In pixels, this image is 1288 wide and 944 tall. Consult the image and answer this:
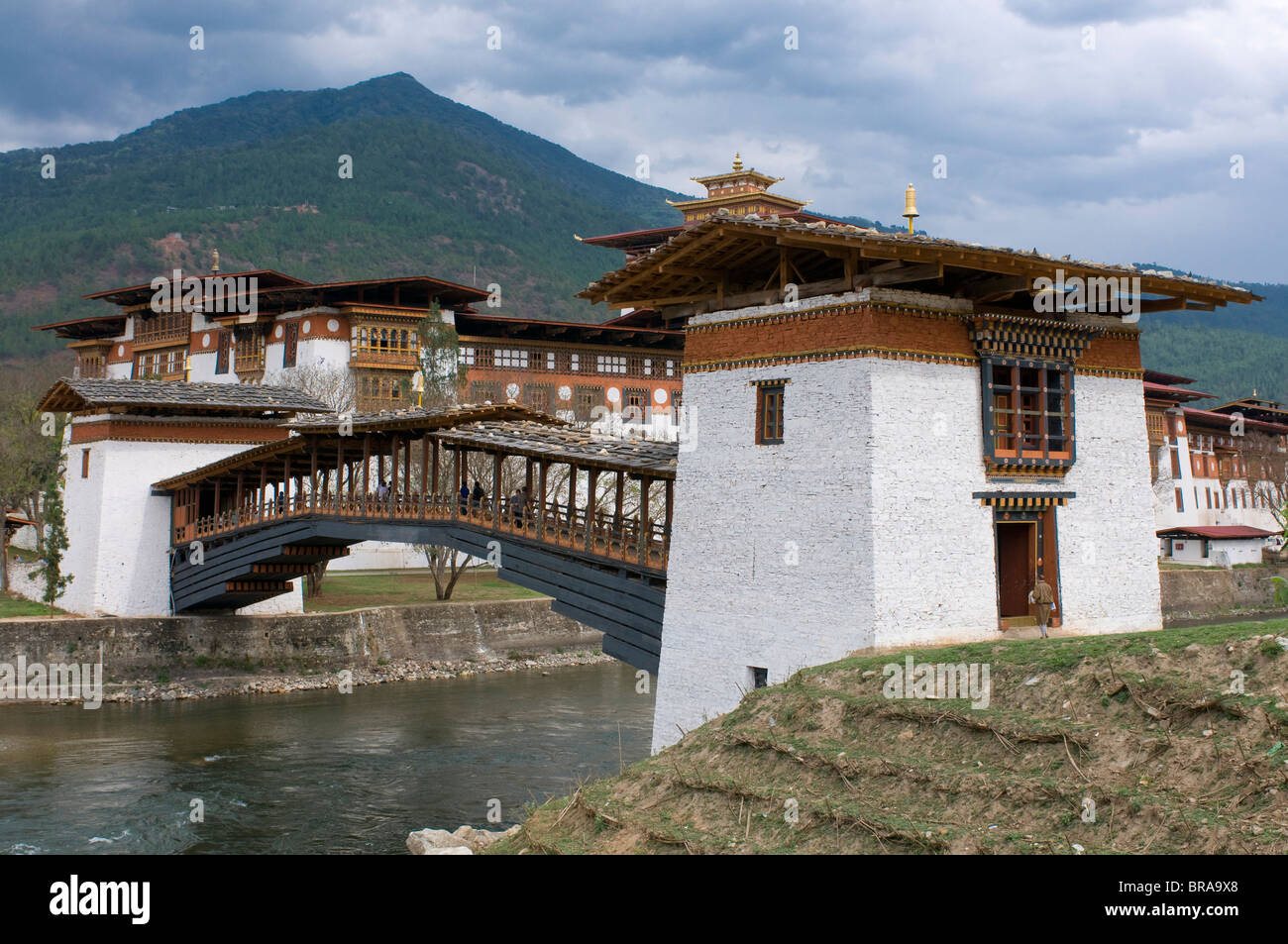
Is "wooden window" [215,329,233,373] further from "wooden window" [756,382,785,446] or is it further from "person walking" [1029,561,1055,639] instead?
"person walking" [1029,561,1055,639]

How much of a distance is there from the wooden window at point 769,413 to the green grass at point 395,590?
22053 millimetres

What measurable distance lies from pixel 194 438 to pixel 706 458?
71.7 ft

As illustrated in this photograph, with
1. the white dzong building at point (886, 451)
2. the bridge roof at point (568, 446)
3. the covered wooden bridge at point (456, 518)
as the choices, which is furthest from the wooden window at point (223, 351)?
the white dzong building at point (886, 451)

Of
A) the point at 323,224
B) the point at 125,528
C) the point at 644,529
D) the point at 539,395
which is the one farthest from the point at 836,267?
the point at 323,224

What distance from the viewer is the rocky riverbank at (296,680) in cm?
3128

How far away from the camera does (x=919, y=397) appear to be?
619 inches

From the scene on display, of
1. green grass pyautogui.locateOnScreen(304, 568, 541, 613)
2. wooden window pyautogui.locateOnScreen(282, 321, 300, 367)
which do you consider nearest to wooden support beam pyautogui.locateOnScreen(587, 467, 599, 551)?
green grass pyautogui.locateOnScreen(304, 568, 541, 613)

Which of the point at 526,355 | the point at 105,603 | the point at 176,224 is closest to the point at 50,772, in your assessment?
the point at 105,603

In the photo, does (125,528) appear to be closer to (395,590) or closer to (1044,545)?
(395,590)

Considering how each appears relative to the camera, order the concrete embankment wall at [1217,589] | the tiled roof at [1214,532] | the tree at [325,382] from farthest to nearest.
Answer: the tiled roof at [1214,532]
the concrete embankment wall at [1217,589]
the tree at [325,382]

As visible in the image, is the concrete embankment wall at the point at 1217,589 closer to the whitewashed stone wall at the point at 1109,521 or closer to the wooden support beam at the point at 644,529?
the whitewashed stone wall at the point at 1109,521

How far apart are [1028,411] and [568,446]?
793cm
